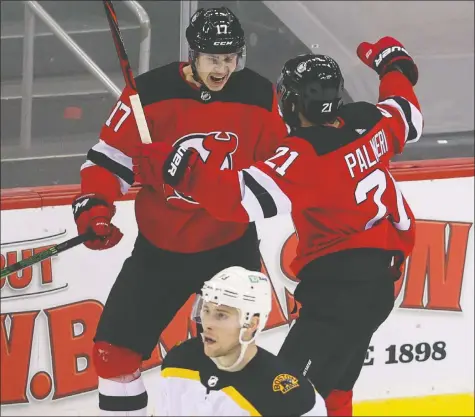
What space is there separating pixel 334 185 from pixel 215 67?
417 mm

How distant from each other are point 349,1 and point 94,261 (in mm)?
2070

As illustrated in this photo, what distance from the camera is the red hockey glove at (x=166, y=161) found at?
9.27ft

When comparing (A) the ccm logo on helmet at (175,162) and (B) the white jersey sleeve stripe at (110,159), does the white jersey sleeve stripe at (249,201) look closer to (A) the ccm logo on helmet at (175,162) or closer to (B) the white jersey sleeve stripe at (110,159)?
(A) the ccm logo on helmet at (175,162)

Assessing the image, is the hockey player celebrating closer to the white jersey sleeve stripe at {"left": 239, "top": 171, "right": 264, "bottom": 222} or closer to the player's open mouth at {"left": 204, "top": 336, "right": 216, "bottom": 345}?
the player's open mouth at {"left": 204, "top": 336, "right": 216, "bottom": 345}

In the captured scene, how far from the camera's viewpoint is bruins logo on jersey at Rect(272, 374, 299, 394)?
244 centimetres

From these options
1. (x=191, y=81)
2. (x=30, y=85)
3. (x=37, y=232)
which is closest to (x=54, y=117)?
(x=30, y=85)

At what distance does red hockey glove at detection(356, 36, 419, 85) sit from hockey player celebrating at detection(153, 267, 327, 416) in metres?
1.05

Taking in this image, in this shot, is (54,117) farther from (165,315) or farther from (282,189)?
(282,189)

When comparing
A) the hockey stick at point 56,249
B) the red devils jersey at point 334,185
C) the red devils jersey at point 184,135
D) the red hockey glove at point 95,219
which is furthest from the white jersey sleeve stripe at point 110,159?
the red devils jersey at point 334,185

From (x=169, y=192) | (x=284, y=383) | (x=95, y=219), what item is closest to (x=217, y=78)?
(x=169, y=192)

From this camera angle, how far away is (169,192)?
10.5 ft

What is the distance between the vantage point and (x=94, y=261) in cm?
409

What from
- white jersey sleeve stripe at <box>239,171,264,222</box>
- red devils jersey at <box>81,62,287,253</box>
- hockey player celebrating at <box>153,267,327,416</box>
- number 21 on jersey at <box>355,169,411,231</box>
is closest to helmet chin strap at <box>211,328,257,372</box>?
hockey player celebrating at <box>153,267,327,416</box>

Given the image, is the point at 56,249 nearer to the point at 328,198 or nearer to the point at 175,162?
the point at 175,162
